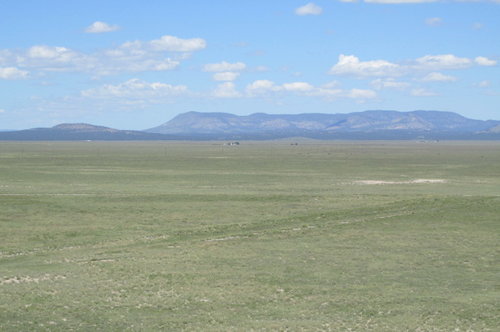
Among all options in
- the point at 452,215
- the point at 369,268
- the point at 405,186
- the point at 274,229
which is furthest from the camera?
the point at 405,186

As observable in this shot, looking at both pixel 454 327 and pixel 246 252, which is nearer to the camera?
pixel 454 327

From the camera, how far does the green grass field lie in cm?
2508

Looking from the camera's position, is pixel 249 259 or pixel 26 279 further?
pixel 249 259

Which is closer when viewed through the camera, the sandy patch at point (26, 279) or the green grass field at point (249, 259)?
the green grass field at point (249, 259)

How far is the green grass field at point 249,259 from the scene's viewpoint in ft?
82.3

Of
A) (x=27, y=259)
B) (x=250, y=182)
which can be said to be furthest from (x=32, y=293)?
(x=250, y=182)

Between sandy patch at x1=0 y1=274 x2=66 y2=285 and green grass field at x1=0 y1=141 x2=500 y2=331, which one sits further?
sandy patch at x1=0 y1=274 x2=66 y2=285

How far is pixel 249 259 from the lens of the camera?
35.5m

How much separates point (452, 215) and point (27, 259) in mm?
28531

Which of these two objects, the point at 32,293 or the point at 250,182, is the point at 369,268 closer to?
the point at 32,293

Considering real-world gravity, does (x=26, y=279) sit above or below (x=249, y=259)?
above

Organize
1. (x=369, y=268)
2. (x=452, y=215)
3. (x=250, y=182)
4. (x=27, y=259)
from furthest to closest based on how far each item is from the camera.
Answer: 1. (x=250, y=182)
2. (x=452, y=215)
3. (x=27, y=259)
4. (x=369, y=268)

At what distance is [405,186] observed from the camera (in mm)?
74938

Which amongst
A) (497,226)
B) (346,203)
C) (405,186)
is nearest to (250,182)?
(405,186)
